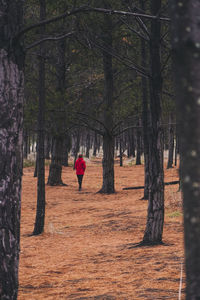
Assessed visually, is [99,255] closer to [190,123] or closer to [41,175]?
[41,175]

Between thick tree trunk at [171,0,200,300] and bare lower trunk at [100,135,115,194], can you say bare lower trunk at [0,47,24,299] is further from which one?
bare lower trunk at [100,135,115,194]

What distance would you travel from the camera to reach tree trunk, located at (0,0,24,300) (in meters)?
5.24

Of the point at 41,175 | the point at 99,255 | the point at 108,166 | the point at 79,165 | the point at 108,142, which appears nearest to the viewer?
the point at 99,255

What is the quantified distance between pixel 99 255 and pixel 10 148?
4.87 m

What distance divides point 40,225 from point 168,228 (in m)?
3.73

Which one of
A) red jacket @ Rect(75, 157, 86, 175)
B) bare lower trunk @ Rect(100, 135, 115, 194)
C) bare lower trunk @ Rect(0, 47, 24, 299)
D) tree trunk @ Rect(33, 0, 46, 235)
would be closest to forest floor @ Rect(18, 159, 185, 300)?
tree trunk @ Rect(33, 0, 46, 235)

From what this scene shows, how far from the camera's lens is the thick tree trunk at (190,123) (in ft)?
6.60

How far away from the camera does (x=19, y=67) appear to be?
5426mm

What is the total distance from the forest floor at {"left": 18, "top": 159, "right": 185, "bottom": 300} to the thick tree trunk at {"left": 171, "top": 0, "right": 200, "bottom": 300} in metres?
3.96

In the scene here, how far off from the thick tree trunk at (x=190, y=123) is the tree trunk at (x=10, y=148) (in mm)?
3511

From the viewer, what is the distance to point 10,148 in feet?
17.4

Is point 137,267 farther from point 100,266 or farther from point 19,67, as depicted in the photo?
point 19,67

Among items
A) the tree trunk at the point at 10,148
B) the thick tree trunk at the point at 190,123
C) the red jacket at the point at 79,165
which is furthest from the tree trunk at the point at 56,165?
the thick tree trunk at the point at 190,123

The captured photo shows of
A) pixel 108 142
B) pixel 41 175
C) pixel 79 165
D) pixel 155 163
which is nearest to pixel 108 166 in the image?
pixel 108 142
